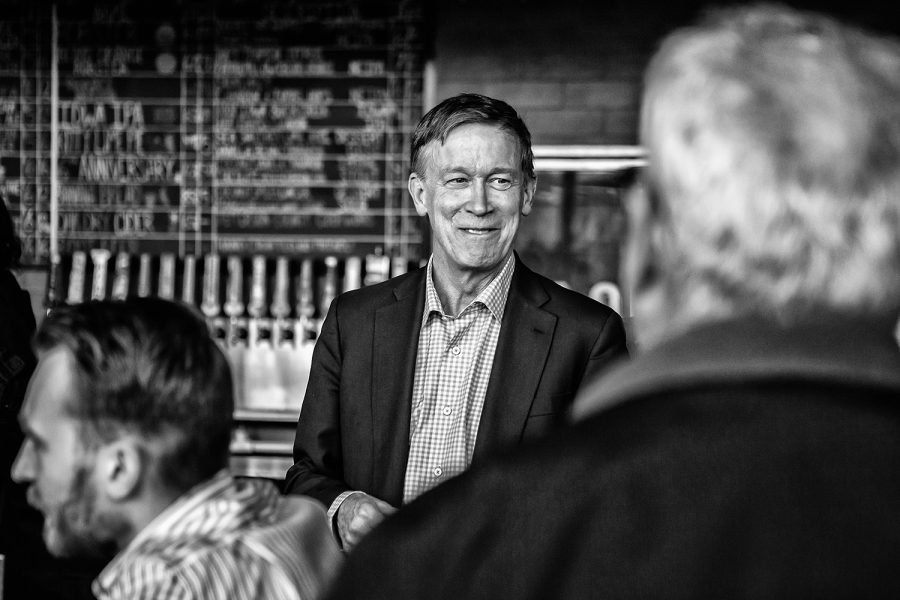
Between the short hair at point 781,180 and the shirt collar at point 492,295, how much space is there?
1.29 m

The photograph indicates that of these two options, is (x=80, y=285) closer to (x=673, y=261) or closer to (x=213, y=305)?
(x=213, y=305)

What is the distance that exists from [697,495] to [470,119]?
1.48 m

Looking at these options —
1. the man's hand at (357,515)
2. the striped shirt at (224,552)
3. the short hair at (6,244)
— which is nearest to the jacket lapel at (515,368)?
the man's hand at (357,515)

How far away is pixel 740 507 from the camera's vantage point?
0.68 m

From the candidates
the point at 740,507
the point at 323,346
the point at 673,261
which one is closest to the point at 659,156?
the point at 673,261

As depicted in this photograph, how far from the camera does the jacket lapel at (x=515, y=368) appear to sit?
1.97 m

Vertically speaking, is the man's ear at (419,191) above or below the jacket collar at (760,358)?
above

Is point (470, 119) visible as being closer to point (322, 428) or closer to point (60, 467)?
point (322, 428)

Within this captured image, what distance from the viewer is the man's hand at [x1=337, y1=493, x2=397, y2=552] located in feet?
5.94

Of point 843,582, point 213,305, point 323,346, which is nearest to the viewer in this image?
point 843,582

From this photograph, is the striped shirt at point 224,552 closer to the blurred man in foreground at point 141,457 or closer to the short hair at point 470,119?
the blurred man in foreground at point 141,457

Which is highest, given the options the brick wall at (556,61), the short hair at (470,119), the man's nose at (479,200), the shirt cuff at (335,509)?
the brick wall at (556,61)

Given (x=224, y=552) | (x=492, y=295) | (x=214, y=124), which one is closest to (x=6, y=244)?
(x=492, y=295)

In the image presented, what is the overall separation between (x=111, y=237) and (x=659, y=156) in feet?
13.0
